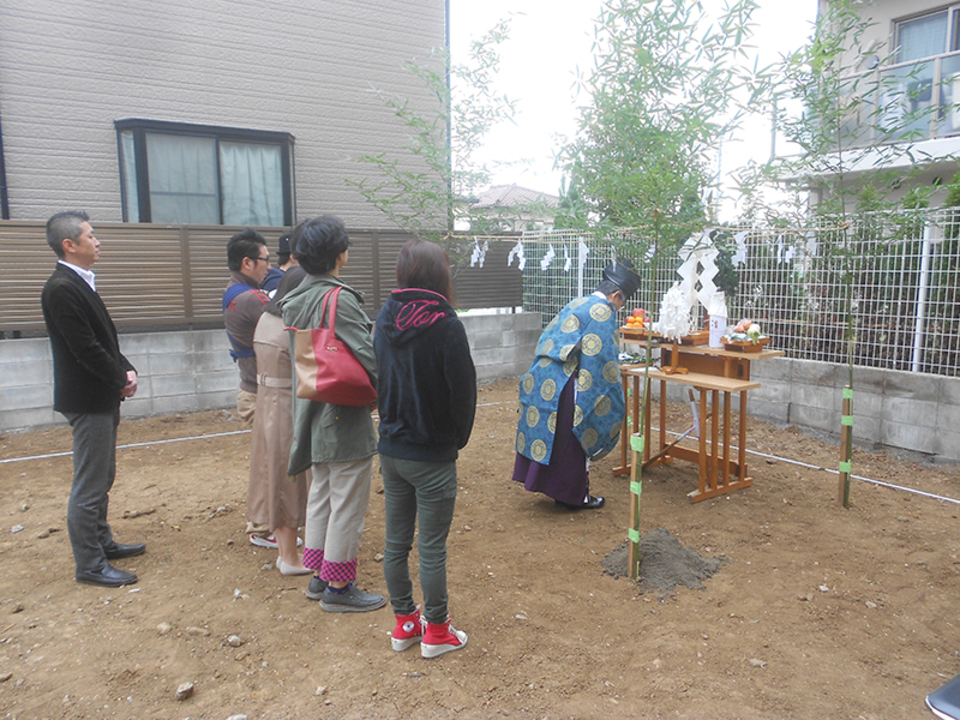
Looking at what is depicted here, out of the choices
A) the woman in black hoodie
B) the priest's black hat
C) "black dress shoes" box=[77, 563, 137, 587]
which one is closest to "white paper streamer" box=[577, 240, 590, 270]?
the priest's black hat

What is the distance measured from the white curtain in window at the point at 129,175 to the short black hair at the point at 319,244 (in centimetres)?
614

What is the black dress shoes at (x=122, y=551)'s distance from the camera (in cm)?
341

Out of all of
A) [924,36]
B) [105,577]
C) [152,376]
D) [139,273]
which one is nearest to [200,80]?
[139,273]

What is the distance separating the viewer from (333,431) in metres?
2.70

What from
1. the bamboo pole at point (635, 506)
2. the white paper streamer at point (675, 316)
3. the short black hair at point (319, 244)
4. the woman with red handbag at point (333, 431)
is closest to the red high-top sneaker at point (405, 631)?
the woman with red handbag at point (333, 431)

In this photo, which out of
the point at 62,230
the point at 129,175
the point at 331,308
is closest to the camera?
the point at 331,308

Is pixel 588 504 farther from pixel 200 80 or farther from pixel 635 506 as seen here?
pixel 200 80

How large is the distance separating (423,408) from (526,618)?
1207 mm

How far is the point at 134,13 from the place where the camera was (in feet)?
25.0

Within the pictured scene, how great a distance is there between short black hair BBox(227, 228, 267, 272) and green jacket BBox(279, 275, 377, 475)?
872mm

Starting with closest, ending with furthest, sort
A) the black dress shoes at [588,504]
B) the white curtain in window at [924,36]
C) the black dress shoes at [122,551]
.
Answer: the black dress shoes at [122,551] < the black dress shoes at [588,504] < the white curtain in window at [924,36]

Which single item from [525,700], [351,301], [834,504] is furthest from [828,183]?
[525,700]

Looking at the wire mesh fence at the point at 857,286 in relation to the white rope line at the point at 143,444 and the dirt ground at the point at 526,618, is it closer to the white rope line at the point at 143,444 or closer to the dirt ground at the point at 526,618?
the dirt ground at the point at 526,618

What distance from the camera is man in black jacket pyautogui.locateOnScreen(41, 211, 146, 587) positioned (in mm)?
2918
